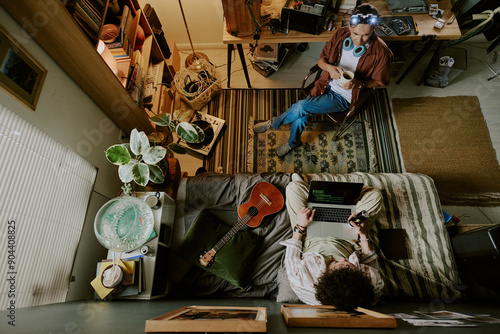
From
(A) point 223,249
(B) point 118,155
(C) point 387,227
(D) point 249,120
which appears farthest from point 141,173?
(C) point 387,227

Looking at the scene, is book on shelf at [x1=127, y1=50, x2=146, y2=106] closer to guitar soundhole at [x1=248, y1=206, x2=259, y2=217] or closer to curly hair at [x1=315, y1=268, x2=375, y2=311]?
guitar soundhole at [x1=248, y1=206, x2=259, y2=217]

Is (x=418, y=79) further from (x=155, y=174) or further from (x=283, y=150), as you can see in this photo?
(x=155, y=174)

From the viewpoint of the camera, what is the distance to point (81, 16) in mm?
1503

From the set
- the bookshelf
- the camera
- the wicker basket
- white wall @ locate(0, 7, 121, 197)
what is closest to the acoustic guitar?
the camera

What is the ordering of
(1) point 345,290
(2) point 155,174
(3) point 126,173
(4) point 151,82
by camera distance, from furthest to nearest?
(4) point 151,82, (2) point 155,174, (3) point 126,173, (1) point 345,290

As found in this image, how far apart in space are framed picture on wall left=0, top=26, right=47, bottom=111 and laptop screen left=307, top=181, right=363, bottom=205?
5.90 feet

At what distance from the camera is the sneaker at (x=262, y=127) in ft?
9.10

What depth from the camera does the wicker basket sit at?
9.43 feet

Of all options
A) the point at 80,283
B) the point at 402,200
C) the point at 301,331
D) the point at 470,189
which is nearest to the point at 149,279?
the point at 80,283

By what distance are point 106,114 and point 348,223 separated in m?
2.15

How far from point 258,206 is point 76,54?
1.59m

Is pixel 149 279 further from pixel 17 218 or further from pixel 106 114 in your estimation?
pixel 106 114

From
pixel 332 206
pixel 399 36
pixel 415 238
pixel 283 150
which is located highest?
pixel 399 36

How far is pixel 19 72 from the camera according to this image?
4.14 ft
